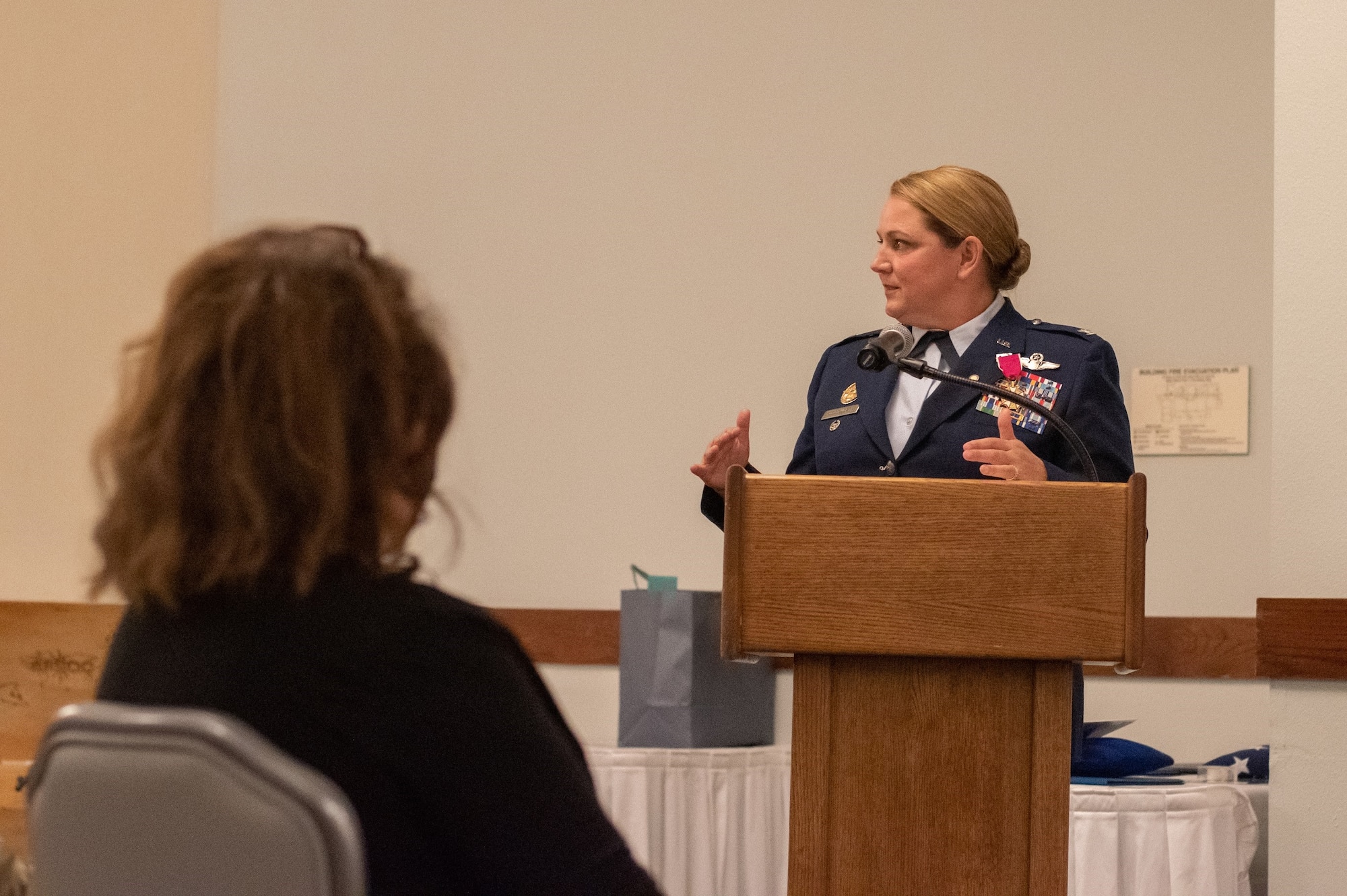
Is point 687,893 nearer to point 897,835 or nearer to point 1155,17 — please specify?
point 897,835

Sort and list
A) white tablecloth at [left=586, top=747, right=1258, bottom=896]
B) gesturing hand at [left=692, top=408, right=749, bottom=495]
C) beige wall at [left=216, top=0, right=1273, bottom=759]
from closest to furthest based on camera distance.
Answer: gesturing hand at [left=692, top=408, right=749, bottom=495]
white tablecloth at [left=586, top=747, right=1258, bottom=896]
beige wall at [left=216, top=0, right=1273, bottom=759]

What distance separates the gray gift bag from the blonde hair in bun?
45.2 inches

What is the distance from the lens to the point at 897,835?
1735mm

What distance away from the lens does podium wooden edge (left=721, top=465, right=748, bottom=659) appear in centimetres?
171

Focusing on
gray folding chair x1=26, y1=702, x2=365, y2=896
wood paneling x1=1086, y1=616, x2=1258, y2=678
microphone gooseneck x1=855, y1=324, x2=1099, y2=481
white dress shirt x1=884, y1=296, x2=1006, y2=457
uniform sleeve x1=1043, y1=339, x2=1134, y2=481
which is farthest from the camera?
wood paneling x1=1086, y1=616, x2=1258, y2=678

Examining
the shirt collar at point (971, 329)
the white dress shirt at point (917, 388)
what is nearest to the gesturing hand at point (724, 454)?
the white dress shirt at point (917, 388)

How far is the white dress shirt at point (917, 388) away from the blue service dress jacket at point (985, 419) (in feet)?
0.04

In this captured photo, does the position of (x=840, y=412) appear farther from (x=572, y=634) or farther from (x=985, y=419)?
(x=572, y=634)

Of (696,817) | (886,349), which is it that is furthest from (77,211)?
(886,349)

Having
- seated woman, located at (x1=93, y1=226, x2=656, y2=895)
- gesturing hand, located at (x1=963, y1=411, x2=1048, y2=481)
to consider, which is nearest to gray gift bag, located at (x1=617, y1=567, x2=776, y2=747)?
gesturing hand, located at (x1=963, y1=411, x2=1048, y2=481)

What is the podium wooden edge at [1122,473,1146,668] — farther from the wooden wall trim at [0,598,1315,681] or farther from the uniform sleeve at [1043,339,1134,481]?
the uniform sleeve at [1043,339,1134,481]

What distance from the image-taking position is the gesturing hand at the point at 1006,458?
1.86 meters

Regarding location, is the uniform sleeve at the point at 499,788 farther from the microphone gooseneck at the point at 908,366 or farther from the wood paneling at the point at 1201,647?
the wood paneling at the point at 1201,647

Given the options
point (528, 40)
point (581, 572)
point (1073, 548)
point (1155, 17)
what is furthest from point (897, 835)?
point (528, 40)
